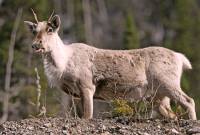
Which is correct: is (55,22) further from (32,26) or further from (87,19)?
(87,19)

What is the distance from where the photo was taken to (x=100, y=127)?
544 inches

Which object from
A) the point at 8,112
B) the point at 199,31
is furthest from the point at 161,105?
the point at 199,31

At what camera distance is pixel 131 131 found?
44.9 ft

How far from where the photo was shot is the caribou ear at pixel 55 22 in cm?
1730

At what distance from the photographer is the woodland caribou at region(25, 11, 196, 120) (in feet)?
56.0

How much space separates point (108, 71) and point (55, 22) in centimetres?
139

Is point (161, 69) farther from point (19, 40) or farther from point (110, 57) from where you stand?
point (19, 40)

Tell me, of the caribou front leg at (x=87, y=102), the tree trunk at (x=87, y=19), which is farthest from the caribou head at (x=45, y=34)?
the tree trunk at (x=87, y=19)

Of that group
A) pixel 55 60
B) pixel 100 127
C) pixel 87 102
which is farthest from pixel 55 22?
pixel 100 127

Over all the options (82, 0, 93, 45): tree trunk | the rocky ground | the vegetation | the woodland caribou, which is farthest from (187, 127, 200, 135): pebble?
(82, 0, 93, 45): tree trunk

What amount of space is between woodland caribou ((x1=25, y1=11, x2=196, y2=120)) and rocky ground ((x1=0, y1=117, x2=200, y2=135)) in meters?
2.74

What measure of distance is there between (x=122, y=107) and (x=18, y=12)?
4189 centimetres

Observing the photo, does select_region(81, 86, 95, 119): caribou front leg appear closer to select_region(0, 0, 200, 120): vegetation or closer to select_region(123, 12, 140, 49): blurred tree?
select_region(0, 0, 200, 120): vegetation

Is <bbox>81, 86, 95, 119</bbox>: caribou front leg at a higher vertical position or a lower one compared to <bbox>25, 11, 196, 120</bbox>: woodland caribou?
lower
